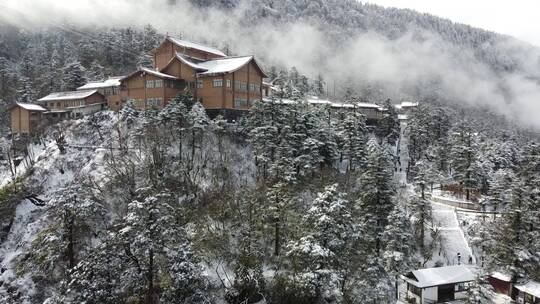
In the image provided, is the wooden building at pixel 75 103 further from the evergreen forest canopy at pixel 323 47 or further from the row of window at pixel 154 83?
the evergreen forest canopy at pixel 323 47

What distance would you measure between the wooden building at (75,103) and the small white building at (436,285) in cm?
4397

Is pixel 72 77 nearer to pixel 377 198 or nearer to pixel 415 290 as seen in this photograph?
pixel 377 198

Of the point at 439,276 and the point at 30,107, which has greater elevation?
the point at 30,107

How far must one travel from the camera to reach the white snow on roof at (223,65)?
4406cm

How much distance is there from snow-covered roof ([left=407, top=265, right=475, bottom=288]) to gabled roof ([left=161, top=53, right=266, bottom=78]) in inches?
1153

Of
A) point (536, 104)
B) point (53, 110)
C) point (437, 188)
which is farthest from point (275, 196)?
point (536, 104)

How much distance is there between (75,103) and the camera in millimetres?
51312

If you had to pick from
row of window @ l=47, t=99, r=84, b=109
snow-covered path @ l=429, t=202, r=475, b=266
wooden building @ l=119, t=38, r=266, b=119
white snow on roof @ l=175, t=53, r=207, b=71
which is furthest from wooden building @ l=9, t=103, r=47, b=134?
snow-covered path @ l=429, t=202, r=475, b=266

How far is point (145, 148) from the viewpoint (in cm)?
3856

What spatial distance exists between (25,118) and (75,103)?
6615 millimetres

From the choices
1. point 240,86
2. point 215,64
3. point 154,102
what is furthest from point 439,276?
point 154,102

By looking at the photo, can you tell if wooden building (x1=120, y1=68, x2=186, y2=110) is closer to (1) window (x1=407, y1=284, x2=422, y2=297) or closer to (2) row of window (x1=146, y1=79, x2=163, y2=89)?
(2) row of window (x1=146, y1=79, x2=163, y2=89)

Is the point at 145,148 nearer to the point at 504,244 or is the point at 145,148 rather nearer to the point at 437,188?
the point at 504,244

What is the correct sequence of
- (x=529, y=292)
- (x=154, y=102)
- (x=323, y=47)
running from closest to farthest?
(x=529, y=292), (x=154, y=102), (x=323, y=47)
